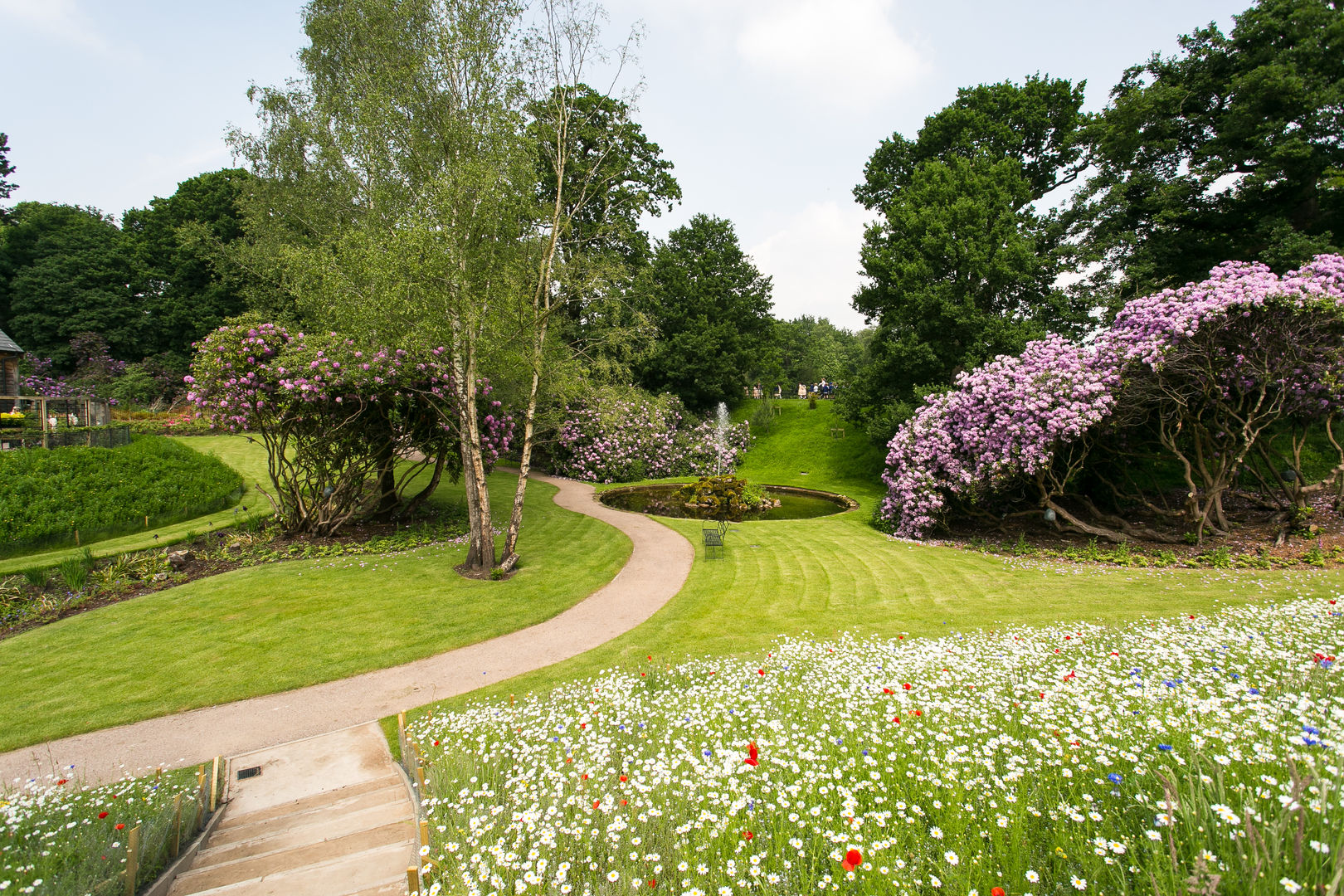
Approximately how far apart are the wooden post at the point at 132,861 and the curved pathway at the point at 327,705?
3043 mm

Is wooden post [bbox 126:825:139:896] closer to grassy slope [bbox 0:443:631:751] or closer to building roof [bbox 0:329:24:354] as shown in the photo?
grassy slope [bbox 0:443:631:751]

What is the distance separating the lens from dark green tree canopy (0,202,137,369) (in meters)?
38.5

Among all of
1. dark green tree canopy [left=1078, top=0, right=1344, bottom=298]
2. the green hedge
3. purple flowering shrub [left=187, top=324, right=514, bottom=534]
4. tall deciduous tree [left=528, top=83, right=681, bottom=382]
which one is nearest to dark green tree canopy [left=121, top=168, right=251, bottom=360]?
the green hedge

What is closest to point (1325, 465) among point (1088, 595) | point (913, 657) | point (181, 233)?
point (1088, 595)

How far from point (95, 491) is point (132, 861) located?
1616 cm

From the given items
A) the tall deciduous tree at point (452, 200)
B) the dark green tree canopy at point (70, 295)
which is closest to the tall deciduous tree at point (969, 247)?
the tall deciduous tree at point (452, 200)

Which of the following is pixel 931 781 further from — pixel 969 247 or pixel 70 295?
pixel 70 295

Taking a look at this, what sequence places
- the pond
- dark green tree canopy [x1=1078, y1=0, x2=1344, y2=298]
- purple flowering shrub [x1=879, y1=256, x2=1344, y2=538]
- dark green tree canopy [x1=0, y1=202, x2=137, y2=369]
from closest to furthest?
purple flowering shrub [x1=879, y1=256, x2=1344, y2=538] → dark green tree canopy [x1=1078, y1=0, x2=1344, y2=298] → the pond → dark green tree canopy [x1=0, y1=202, x2=137, y2=369]

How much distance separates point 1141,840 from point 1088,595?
9.13 meters

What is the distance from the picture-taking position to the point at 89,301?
128 feet

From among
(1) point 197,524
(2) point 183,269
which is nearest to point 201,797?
(1) point 197,524

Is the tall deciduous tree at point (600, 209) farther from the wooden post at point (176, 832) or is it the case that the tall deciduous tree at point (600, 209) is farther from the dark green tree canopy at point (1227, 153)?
the dark green tree canopy at point (1227, 153)

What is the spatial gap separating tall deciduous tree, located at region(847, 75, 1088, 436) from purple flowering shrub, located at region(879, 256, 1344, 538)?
511cm

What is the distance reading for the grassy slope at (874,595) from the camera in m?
9.31
